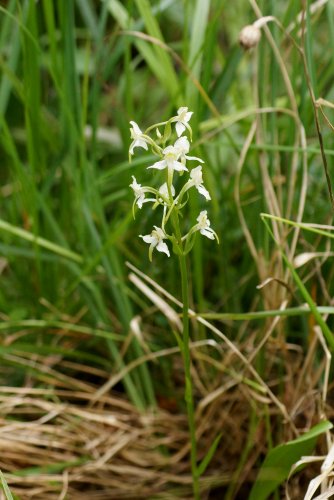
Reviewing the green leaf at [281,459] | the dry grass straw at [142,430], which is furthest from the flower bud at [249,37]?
the green leaf at [281,459]

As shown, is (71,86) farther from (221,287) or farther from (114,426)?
(114,426)

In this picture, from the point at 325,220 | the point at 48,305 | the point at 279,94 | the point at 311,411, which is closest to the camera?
the point at 311,411

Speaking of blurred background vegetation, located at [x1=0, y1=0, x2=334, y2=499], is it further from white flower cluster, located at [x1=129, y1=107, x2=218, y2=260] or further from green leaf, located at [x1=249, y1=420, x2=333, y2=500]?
white flower cluster, located at [x1=129, y1=107, x2=218, y2=260]

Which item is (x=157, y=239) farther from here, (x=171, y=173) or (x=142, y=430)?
(x=142, y=430)

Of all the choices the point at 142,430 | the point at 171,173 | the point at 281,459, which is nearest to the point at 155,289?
the point at 142,430

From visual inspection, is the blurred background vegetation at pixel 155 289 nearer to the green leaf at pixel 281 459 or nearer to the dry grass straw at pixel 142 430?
the dry grass straw at pixel 142 430

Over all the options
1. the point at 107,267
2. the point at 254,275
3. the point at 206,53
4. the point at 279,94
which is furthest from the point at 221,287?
the point at 279,94

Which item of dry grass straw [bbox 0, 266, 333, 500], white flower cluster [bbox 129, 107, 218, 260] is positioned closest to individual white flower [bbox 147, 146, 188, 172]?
white flower cluster [bbox 129, 107, 218, 260]
